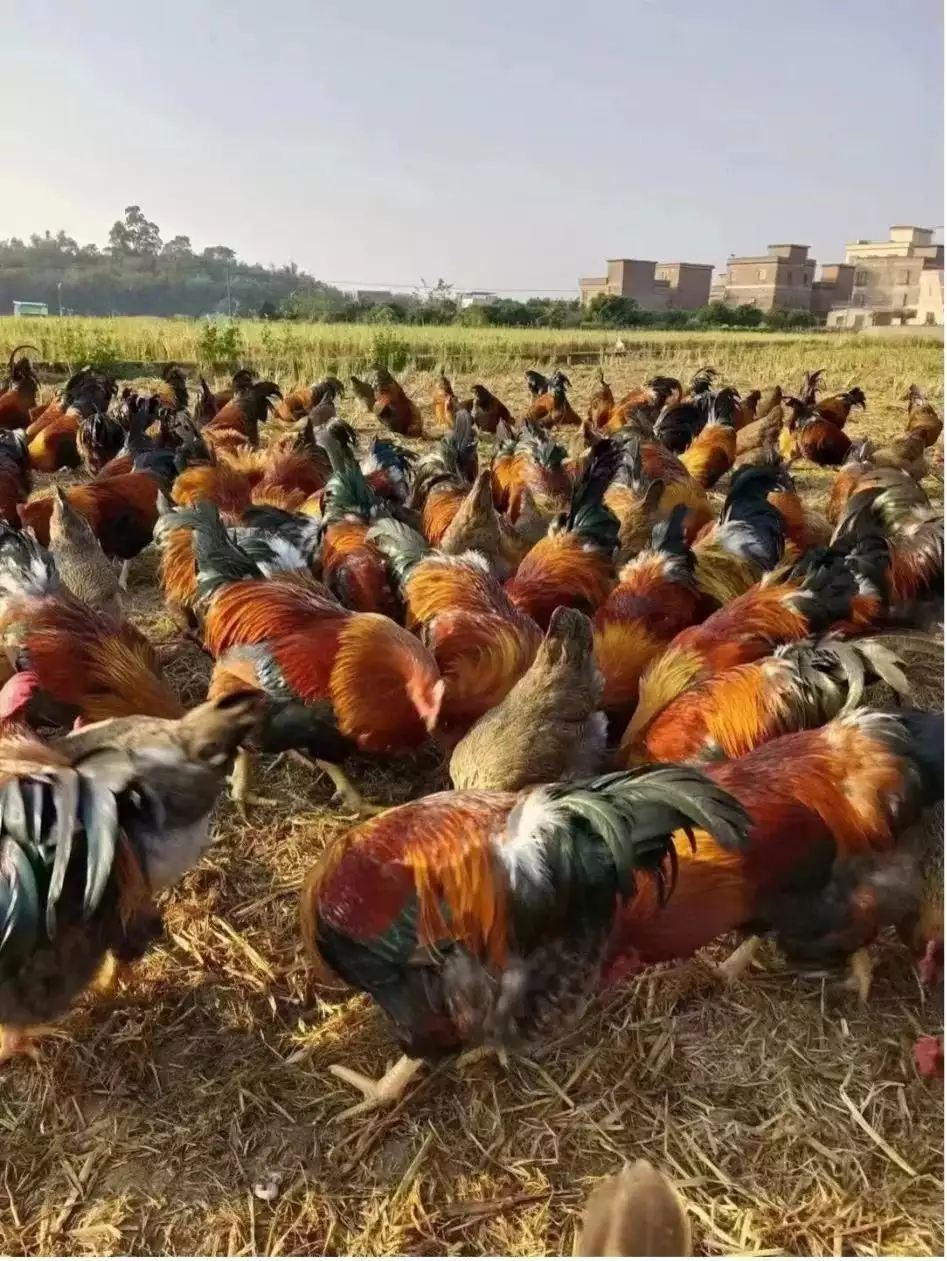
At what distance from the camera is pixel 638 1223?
151cm

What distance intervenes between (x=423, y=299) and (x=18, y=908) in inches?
1960

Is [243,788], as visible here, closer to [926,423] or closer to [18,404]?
[18,404]

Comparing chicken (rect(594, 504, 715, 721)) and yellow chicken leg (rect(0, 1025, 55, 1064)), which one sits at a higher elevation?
chicken (rect(594, 504, 715, 721))

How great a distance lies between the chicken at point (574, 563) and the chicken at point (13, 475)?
4129mm

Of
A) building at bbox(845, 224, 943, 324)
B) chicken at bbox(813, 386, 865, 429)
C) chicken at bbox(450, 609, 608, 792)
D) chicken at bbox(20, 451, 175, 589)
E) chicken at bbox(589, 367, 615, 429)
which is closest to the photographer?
chicken at bbox(450, 609, 608, 792)

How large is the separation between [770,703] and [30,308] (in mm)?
36271

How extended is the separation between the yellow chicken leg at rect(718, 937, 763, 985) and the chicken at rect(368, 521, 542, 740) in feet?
4.60

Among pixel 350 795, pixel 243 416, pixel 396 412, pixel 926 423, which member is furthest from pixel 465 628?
pixel 926 423

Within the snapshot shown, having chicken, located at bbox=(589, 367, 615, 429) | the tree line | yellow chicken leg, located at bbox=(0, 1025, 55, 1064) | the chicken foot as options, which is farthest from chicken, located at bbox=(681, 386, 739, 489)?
the tree line

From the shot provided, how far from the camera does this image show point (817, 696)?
3354 mm

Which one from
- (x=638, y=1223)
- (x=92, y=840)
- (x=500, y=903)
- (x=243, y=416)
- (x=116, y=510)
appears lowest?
(x=638, y=1223)

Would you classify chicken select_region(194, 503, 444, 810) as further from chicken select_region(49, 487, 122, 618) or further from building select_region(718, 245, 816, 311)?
building select_region(718, 245, 816, 311)

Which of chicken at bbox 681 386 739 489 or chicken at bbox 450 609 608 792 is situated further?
chicken at bbox 681 386 739 489

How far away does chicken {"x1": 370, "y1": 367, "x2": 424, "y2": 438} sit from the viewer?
12.8 meters
